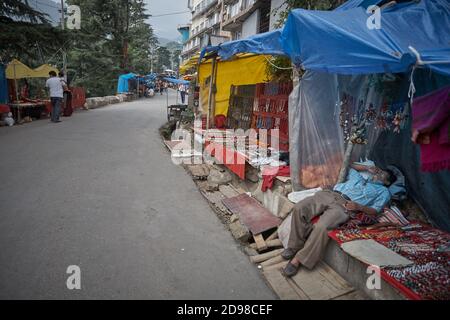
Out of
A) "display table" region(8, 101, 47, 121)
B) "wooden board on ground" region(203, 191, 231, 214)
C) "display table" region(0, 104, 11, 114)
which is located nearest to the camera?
"wooden board on ground" region(203, 191, 231, 214)

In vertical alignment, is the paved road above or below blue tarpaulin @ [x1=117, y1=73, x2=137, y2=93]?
below

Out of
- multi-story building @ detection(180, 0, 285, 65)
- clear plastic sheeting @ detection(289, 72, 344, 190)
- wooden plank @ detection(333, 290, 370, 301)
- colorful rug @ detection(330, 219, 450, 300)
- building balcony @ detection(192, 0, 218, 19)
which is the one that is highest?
building balcony @ detection(192, 0, 218, 19)

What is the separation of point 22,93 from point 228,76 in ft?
35.2

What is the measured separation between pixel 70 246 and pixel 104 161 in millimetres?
4007

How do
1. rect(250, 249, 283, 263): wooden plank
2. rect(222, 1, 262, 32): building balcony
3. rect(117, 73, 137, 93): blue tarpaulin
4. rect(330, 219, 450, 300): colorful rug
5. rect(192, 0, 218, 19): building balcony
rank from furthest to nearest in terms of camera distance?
rect(192, 0, 218, 19): building balcony < rect(117, 73, 137, 93): blue tarpaulin < rect(222, 1, 262, 32): building balcony < rect(250, 249, 283, 263): wooden plank < rect(330, 219, 450, 300): colorful rug

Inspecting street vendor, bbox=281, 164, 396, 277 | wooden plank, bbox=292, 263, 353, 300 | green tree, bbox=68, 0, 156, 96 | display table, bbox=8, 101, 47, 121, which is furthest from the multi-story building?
green tree, bbox=68, 0, 156, 96

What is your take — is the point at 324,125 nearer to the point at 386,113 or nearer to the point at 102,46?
the point at 386,113

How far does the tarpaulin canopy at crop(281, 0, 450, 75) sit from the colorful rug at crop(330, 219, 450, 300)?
1.92 m

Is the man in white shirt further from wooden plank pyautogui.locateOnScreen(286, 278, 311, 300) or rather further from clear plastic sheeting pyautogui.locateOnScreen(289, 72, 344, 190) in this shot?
wooden plank pyautogui.locateOnScreen(286, 278, 311, 300)

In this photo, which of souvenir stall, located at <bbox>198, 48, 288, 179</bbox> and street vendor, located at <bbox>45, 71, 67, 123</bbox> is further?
street vendor, located at <bbox>45, 71, 67, 123</bbox>

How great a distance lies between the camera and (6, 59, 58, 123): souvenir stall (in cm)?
1179

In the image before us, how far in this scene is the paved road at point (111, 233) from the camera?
317 cm

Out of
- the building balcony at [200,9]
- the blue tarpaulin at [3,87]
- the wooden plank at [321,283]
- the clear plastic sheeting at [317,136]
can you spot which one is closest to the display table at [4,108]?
the blue tarpaulin at [3,87]

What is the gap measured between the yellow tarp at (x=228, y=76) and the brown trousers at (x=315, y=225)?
171 inches
